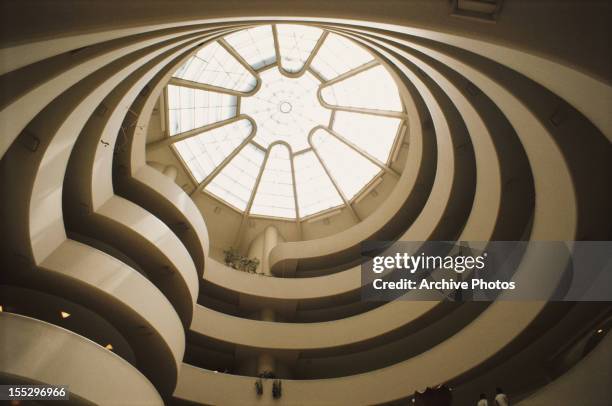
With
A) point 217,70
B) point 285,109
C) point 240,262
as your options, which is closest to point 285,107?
point 285,109

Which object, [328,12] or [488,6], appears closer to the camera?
[488,6]

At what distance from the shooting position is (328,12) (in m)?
7.06

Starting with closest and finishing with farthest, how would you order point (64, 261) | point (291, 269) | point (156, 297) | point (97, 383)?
point (97, 383) → point (64, 261) → point (156, 297) → point (291, 269)

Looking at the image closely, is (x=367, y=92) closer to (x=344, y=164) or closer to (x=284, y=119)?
(x=344, y=164)

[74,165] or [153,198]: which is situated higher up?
[153,198]

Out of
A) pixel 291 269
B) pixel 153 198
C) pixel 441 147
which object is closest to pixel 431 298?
pixel 441 147

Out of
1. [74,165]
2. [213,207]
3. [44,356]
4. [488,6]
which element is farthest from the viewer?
[213,207]

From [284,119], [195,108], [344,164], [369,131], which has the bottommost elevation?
Answer: [344,164]

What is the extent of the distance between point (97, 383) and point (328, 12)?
9891 millimetres

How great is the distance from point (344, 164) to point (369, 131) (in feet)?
7.81

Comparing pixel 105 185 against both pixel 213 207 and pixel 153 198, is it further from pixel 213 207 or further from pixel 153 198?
pixel 213 207

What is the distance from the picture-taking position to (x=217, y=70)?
21.6 m

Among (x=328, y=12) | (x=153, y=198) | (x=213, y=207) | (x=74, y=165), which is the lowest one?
(x=328, y=12)

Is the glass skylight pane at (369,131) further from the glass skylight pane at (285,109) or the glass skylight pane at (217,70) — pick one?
the glass skylight pane at (217,70)
